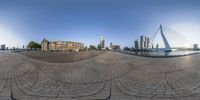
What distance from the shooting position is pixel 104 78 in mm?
2527

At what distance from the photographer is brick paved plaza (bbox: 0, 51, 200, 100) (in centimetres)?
232

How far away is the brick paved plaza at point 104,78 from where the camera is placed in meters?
2.32

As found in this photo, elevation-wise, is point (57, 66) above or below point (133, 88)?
above

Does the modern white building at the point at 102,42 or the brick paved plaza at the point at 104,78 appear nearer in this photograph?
the brick paved plaza at the point at 104,78

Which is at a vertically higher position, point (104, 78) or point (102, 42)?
point (102, 42)

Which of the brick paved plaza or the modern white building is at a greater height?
the modern white building

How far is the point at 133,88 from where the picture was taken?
2391 mm

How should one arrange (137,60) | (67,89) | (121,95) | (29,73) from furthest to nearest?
(137,60) < (29,73) < (67,89) < (121,95)

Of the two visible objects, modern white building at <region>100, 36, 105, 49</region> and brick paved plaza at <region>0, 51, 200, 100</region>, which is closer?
brick paved plaza at <region>0, 51, 200, 100</region>

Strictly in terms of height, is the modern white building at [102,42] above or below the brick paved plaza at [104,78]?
above

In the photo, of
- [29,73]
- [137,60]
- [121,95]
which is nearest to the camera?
[121,95]

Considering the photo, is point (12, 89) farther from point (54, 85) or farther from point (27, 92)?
point (54, 85)

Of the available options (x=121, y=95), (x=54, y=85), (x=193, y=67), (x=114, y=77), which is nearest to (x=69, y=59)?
(x=54, y=85)

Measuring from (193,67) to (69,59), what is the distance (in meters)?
1.89
